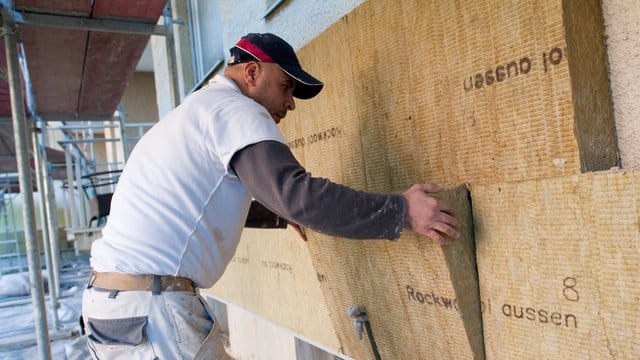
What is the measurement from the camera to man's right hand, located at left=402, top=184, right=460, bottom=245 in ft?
3.52

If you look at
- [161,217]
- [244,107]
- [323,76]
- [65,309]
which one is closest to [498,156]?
[244,107]

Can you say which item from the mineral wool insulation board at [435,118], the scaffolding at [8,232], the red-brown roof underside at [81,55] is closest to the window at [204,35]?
the red-brown roof underside at [81,55]

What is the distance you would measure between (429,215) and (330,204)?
0.77 feet

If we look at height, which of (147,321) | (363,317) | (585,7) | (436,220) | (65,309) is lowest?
(65,309)

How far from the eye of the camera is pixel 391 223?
3.63 ft

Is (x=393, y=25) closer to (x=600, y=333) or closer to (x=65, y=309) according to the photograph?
(x=600, y=333)

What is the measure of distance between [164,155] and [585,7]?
1159mm

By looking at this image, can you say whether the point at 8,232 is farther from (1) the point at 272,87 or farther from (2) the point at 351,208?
(2) the point at 351,208

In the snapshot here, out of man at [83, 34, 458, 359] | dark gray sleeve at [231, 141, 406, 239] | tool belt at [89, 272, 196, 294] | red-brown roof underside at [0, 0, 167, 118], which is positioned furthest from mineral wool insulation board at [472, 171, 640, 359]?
red-brown roof underside at [0, 0, 167, 118]

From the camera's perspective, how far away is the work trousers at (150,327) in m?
1.41

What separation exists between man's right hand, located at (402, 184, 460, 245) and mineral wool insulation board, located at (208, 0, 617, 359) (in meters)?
0.06

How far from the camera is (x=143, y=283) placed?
4.65 feet

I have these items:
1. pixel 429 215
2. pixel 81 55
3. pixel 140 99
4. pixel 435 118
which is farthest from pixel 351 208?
pixel 140 99

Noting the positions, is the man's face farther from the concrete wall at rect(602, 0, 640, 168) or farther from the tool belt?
the concrete wall at rect(602, 0, 640, 168)
